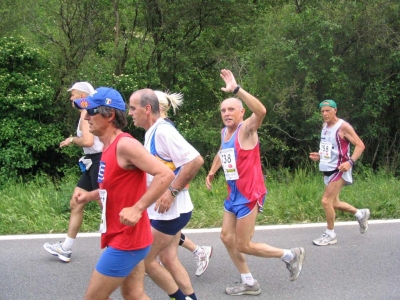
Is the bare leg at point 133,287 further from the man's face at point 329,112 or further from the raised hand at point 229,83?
the man's face at point 329,112

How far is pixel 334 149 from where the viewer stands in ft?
22.1

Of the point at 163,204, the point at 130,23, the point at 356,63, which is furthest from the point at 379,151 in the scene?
the point at 163,204

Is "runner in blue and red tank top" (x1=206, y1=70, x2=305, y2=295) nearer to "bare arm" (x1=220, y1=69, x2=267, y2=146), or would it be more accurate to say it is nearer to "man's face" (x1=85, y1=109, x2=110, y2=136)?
"bare arm" (x1=220, y1=69, x2=267, y2=146)

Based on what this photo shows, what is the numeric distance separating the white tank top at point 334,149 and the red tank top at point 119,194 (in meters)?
3.90

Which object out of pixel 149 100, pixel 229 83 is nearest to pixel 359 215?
pixel 229 83

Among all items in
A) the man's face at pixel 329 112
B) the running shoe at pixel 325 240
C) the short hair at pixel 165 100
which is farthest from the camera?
the man's face at pixel 329 112

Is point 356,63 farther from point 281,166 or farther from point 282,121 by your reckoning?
point 281,166

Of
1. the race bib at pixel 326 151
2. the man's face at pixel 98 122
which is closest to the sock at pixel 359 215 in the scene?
the race bib at pixel 326 151

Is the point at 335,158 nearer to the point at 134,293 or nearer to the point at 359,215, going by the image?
the point at 359,215

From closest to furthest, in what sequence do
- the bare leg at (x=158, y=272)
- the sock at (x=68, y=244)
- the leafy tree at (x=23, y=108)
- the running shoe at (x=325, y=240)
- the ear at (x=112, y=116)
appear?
the ear at (x=112, y=116) → the bare leg at (x=158, y=272) → the sock at (x=68, y=244) → the running shoe at (x=325, y=240) → the leafy tree at (x=23, y=108)

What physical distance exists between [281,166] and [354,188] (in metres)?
4.00

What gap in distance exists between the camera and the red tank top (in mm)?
3266

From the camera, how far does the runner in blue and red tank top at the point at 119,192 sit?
10.4 feet

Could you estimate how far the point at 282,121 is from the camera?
1348cm
